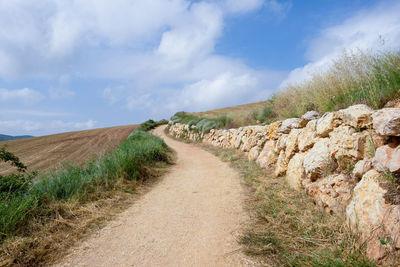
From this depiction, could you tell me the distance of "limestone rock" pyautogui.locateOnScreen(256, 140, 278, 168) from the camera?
637 cm

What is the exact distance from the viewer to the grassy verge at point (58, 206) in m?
2.78

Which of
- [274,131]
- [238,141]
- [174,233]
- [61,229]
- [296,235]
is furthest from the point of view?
[238,141]

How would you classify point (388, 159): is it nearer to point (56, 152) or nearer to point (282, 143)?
point (282, 143)

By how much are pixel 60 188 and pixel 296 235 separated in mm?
4502

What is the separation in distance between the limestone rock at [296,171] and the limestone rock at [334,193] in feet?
2.26

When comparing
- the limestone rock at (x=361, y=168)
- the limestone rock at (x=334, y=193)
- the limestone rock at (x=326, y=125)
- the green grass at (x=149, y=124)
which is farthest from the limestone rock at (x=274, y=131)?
the green grass at (x=149, y=124)

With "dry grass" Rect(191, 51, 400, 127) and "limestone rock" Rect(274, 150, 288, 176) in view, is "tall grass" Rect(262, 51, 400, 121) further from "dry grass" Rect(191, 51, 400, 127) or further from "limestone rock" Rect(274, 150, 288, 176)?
"limestone rock" Rect(274, 150, 288, 176)

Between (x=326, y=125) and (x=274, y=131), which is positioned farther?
(x=274, y=131)

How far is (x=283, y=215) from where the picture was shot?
3.35m

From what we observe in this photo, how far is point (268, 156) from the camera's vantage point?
662 cm

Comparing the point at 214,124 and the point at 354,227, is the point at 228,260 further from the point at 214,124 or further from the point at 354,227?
the point at 214,124

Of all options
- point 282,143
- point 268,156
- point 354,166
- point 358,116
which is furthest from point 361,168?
point 268,156

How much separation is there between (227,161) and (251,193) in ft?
12.7

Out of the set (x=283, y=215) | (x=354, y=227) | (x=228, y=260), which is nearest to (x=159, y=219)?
(x=228, y=260)
